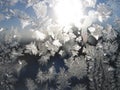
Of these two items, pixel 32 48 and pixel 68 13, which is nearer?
pixel 68 13

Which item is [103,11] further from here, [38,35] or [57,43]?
[38,35]

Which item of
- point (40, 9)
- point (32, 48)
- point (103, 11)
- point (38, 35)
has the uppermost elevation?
point (40, 9)

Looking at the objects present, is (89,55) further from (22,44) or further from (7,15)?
(7,15)

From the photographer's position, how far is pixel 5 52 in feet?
7.70

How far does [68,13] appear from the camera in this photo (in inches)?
86.2

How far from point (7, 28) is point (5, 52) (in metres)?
0.25

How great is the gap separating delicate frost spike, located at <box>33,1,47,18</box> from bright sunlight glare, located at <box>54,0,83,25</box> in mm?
102

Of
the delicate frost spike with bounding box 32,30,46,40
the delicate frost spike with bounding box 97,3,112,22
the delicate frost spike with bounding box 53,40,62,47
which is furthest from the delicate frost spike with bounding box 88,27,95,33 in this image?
the delicate frost spike with bounding box 32,30,46,40

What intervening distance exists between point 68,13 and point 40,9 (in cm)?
25

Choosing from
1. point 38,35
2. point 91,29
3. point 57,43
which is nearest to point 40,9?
point 38,35

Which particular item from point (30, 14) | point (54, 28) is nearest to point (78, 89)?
point (54, 28)

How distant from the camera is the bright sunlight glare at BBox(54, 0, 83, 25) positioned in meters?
2.19

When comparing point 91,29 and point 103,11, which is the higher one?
point 103,11

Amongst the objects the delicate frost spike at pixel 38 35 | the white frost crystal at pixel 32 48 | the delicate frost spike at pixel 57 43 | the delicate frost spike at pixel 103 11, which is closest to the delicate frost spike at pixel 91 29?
the delicate frost spike at pixel 103 11
